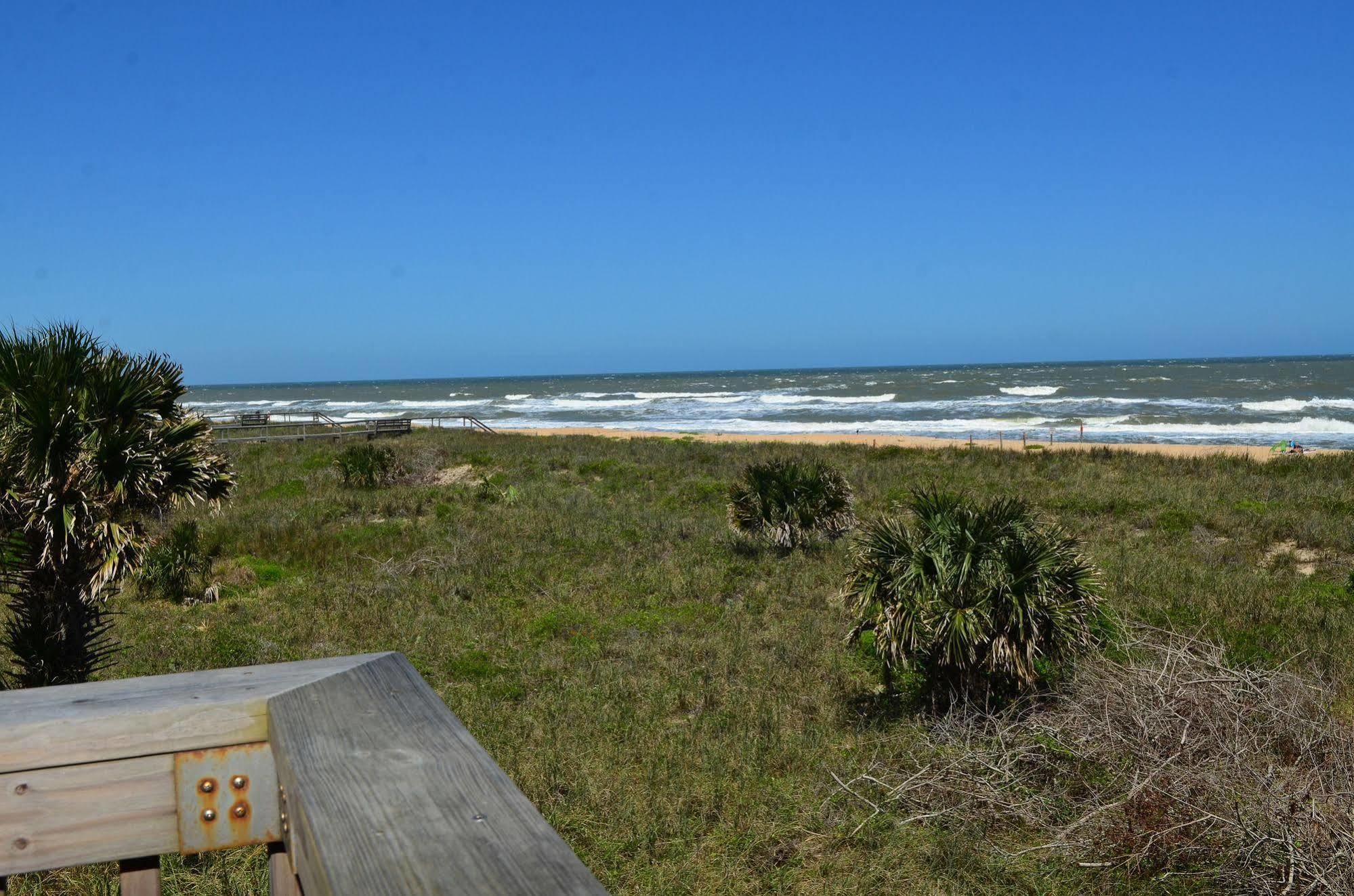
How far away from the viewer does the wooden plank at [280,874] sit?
161 cm

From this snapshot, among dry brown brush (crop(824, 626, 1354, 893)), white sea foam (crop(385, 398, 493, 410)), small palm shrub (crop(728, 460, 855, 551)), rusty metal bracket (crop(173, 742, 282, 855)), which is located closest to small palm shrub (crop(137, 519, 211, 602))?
small palm shrub (crop(728, 460, 855, 551))

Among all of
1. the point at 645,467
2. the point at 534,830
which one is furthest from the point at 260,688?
the point at 645,467

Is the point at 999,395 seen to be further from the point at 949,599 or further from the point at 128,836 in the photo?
the point at 128,836

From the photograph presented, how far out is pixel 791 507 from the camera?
15.8 meters

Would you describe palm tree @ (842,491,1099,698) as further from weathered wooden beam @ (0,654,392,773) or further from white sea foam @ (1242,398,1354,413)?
white sea foam @ (1242,398,1354,413)

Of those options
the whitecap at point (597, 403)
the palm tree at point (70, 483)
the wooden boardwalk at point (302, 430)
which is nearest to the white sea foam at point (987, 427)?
the wooden boardwalk at point (302, 430)

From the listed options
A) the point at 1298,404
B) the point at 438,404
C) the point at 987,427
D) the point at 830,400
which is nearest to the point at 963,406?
the point at 830,400

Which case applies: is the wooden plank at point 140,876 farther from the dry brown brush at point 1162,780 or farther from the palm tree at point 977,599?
the palm tree at point 977,599

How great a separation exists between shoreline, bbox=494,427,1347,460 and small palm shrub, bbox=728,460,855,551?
1621 cm

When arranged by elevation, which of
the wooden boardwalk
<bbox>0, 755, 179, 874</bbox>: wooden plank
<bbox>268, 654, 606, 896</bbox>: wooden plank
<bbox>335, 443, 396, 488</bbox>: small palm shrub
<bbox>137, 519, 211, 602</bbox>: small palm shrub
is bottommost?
<bbox>137, 519, 211, 602</bbox>: small palm shrub

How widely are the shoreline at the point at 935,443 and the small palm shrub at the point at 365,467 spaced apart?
52.5ft

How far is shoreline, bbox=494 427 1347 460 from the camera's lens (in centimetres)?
3244

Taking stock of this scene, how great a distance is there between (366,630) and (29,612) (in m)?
4.73

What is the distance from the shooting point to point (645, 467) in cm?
2614
